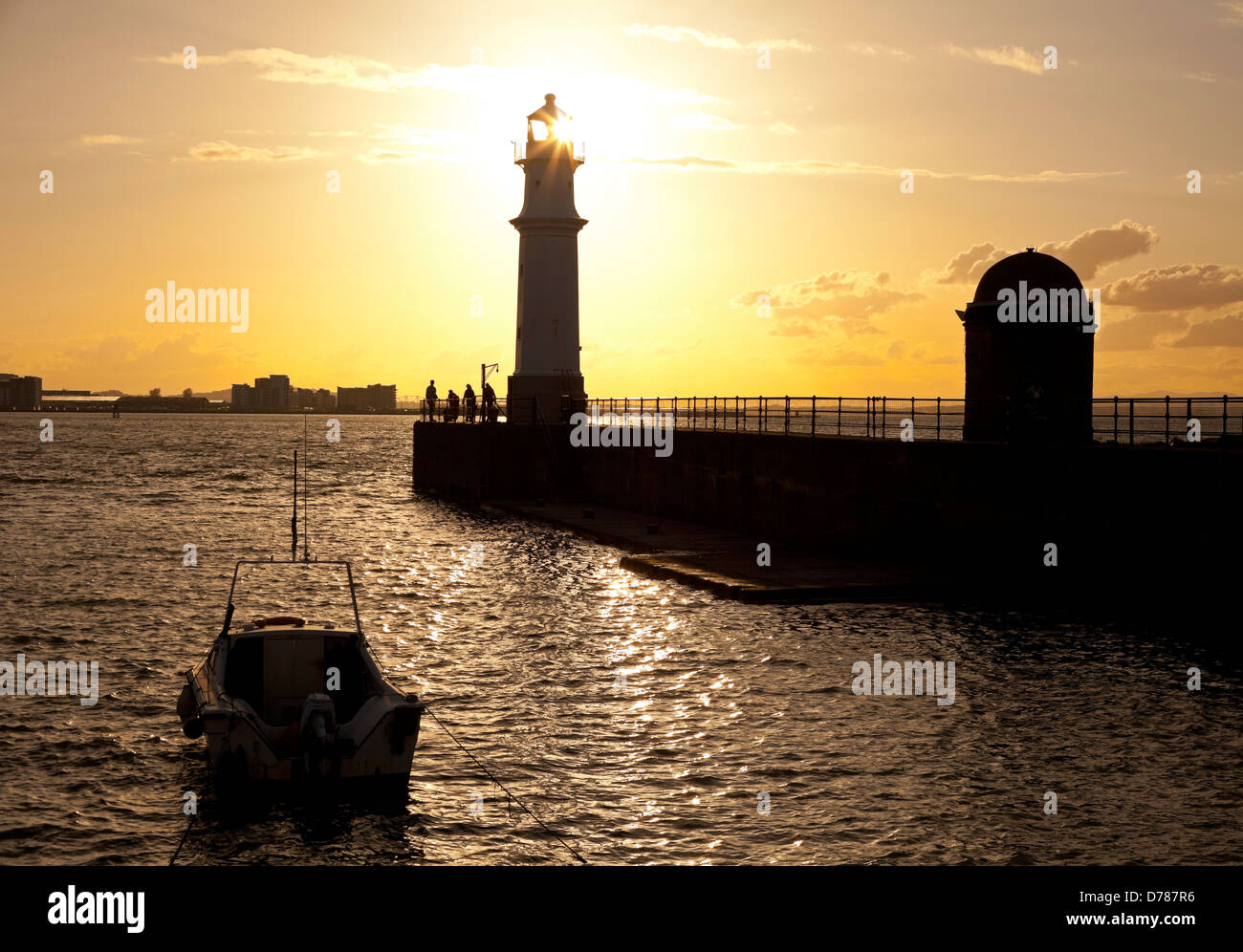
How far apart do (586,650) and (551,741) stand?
5999mm

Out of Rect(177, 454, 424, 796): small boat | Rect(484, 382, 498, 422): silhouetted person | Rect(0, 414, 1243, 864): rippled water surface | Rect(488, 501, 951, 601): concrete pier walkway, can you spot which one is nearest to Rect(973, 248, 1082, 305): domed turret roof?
Rect(488, 501, 951, 601): concrete pier walkway

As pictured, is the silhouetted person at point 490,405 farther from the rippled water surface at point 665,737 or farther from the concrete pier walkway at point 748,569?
the rippled water surface at point 665,737

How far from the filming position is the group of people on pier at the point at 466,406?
56.6 meters

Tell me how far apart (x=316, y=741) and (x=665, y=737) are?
474 centimetres

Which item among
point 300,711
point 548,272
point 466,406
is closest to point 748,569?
point 300,711

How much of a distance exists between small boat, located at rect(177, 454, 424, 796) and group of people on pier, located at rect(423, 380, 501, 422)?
41.0 meters

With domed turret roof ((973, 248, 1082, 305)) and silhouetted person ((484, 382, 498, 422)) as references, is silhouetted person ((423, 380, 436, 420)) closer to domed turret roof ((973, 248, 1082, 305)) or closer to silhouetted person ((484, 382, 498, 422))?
silhouetted person ((484, 382, 498, 422))

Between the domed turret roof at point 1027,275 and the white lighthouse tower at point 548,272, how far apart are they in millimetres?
22697

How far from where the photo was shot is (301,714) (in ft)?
46.0

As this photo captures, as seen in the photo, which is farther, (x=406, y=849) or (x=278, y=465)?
(x=278, y=465)

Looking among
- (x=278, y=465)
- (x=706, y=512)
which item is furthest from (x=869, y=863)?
(x=278, y=465)
